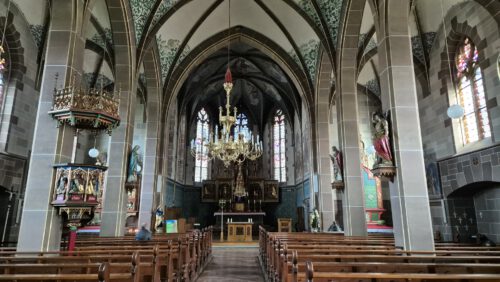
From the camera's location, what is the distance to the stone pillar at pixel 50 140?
6578 millimetres

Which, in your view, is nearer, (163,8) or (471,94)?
(471,94)

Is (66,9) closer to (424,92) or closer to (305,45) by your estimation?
(305,45)

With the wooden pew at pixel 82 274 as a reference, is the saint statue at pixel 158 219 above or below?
above

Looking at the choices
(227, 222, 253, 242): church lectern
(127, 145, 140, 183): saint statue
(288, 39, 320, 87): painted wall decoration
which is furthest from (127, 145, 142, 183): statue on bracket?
(288, 39, 320, 87): painted wall decoration

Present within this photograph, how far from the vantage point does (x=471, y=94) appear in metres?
11.1

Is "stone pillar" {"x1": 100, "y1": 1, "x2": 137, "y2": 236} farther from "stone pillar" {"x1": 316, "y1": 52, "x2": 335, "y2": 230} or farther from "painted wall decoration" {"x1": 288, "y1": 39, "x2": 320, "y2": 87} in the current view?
"stone pillar" {"x1": 316, "y1": 52, "x2": 335, "y2": 230}

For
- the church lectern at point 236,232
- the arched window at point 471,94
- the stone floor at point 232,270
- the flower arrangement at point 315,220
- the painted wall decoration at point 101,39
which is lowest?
the stone floor at point 232,270

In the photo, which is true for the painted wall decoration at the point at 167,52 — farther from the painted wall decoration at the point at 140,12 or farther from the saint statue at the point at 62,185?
the saint statue at the point at 62,185

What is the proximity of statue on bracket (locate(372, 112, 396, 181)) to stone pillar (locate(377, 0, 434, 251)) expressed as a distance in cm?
14

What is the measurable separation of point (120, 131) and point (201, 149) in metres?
15.1

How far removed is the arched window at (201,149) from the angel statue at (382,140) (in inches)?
720

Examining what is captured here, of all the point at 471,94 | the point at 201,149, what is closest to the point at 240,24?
the point at 471,94

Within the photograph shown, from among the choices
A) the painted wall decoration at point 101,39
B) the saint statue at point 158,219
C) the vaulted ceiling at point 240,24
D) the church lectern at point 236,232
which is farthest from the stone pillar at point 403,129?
the church lectern at point 236,232

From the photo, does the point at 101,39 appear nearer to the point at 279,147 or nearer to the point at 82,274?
the point at 82,274
